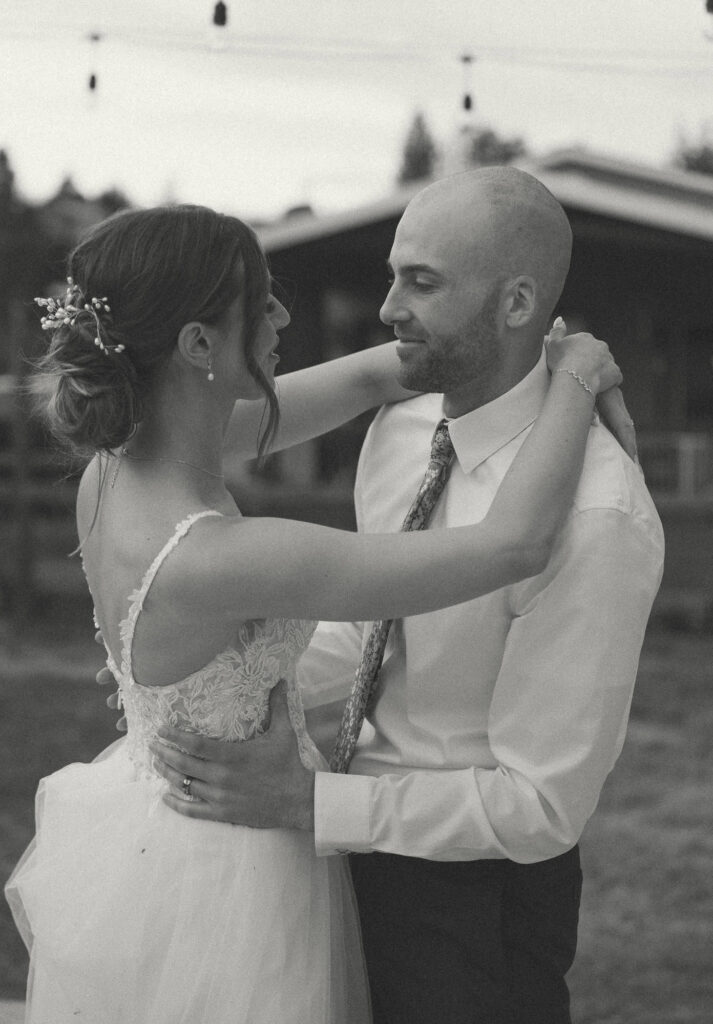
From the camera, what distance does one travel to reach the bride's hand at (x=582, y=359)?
2273 mm

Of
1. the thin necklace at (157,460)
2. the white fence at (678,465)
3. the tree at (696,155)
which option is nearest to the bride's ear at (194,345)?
the thin necklace at (157,460)

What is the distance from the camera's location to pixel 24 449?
11758 mm

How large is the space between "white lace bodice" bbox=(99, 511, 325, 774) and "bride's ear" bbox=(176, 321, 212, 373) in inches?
10.2

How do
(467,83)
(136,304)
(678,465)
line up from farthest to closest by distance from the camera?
(678,465) < (467,83) < (136,304)

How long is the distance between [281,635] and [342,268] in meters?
13.9

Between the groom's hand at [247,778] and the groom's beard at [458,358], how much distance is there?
2.22ft

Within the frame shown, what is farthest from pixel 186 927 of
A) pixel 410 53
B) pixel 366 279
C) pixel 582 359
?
pixel 366 279

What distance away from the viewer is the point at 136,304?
6.88 ft

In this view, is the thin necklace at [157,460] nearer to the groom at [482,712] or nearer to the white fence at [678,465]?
the groom at [482,712]

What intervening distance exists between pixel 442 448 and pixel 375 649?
40 cm

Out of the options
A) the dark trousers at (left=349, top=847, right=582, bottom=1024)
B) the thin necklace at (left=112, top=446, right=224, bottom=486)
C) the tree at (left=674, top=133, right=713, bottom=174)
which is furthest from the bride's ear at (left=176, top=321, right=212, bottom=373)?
the tree at (left=674, top=133, right=713, bottom=174)

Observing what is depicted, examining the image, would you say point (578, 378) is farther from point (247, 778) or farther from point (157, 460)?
A: point (247, 778)

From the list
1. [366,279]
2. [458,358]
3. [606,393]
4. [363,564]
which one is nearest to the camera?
[363,564]

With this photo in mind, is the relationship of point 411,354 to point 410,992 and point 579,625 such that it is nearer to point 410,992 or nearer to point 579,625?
point 579,625
